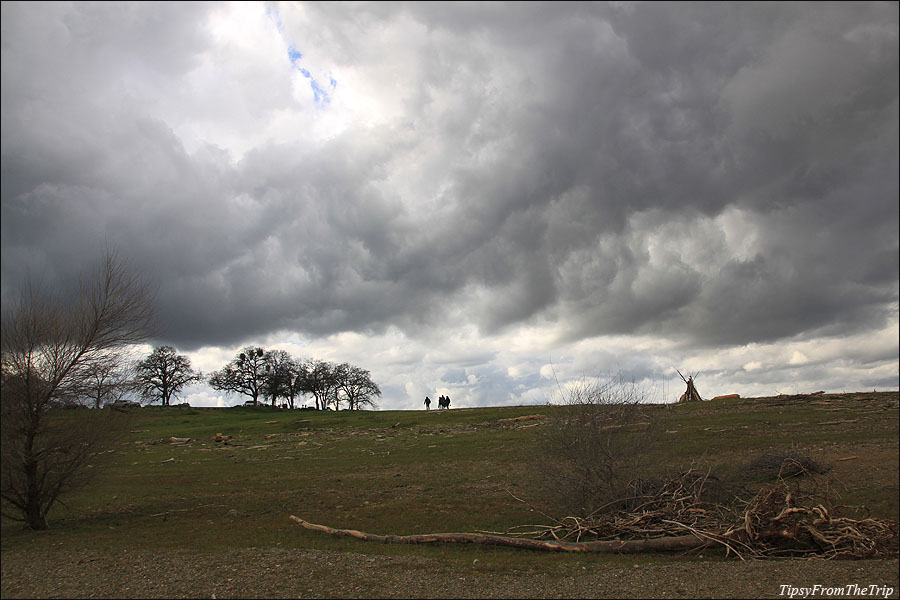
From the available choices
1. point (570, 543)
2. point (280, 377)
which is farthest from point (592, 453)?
point (280, 377)

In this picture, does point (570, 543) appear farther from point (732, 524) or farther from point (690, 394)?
point (690, 394)

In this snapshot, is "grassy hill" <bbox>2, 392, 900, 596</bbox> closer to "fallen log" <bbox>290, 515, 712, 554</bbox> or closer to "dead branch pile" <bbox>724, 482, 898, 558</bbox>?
"fallen log" <bbox>290, 515, 712, 554</bbox>

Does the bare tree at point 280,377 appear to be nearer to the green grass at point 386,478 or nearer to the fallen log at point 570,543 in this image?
the green grass at point 386,478

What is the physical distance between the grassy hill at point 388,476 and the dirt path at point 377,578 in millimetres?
1126

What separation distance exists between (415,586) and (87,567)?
21.8ft

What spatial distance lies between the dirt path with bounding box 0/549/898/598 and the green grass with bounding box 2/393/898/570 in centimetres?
112

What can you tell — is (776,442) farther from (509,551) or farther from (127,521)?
(127,521)

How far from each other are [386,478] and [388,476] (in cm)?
62

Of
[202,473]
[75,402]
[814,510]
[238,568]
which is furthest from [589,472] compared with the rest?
[202,473]

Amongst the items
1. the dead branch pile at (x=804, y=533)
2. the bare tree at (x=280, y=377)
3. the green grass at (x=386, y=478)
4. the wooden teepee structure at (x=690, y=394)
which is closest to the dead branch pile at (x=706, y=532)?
the dead branch pile at (x=804, y=533)

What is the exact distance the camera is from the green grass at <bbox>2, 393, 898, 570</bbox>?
47.1 ft

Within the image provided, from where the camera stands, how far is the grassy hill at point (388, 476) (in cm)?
1437

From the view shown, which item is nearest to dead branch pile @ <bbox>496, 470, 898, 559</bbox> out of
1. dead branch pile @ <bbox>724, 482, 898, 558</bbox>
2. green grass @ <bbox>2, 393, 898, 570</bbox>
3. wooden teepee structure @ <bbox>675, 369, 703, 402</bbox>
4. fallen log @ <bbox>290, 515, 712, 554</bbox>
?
dead branch pile @ <bbox>724, 482, 898, 558</bbox>

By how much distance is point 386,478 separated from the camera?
2517cm
